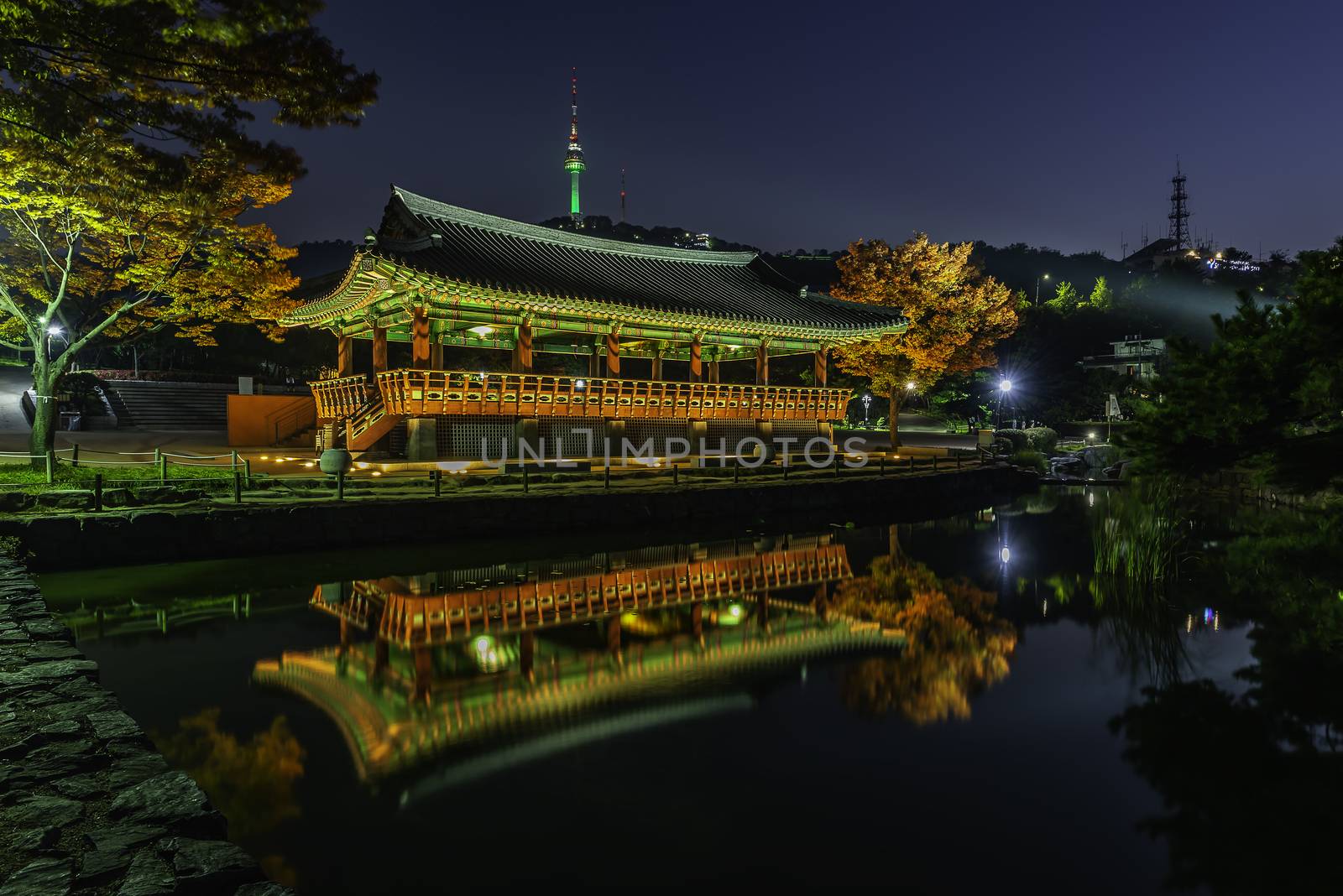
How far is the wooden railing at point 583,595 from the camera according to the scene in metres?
8.90

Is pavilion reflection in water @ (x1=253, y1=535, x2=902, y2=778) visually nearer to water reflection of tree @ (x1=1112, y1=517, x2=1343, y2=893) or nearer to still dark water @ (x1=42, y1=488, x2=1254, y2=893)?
still dark water @ (x1=42, y1=488, x2=1254, y2=893)

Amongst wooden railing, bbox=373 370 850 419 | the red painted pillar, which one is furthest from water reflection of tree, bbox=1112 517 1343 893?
the red painted pillar

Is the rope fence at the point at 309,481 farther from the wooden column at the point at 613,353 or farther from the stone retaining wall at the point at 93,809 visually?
the stone retaining wall at the point at 93,809

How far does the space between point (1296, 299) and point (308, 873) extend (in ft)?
34.9

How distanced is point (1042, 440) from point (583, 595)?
33.9 meters

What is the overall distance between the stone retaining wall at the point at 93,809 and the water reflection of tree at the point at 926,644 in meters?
5.24

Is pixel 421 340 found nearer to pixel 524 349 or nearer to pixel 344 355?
pixel 524 349

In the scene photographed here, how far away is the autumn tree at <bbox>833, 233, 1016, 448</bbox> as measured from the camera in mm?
31156

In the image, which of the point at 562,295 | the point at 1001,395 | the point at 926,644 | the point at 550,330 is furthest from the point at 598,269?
the point at 1001,395

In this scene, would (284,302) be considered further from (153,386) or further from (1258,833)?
(1258,833)

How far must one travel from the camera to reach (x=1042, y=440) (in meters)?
37.3

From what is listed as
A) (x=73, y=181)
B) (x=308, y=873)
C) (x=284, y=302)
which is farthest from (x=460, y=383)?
(x=308, y=873)

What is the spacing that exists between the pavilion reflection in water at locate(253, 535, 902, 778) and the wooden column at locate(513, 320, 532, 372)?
364 inches

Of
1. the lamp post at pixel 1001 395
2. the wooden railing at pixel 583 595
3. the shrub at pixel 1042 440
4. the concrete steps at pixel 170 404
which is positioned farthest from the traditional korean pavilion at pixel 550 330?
the lamp post at pixel 1001 395
